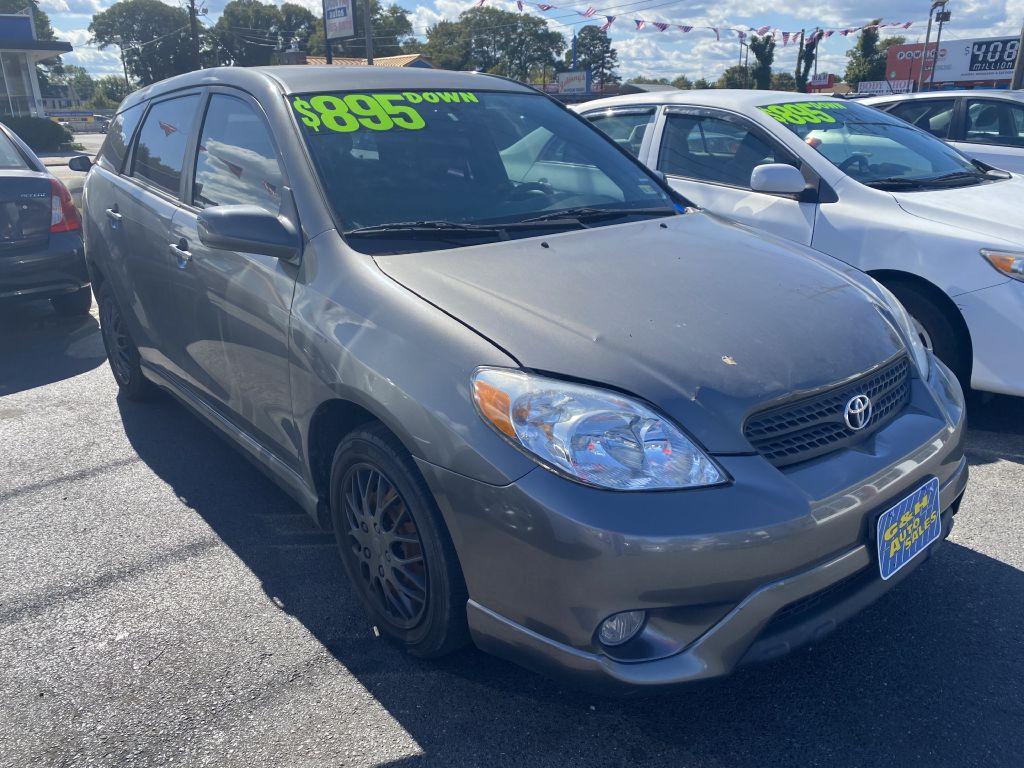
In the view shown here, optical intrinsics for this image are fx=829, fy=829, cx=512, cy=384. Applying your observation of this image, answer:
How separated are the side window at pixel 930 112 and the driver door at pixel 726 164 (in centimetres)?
400

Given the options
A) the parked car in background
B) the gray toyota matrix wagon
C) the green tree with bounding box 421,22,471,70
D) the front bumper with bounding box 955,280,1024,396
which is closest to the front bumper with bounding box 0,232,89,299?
the parked car in background

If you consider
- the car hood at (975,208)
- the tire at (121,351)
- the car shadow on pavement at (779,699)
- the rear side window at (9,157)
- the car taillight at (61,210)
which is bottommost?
the car shadow on pavement at (779,699)

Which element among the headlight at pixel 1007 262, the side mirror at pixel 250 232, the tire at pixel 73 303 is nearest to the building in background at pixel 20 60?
the tire at pixel 73 303

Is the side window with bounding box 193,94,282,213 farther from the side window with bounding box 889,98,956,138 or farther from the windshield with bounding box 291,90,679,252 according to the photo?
the side window with bounding box 889,98,956,138

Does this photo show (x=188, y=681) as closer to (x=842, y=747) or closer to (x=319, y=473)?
(x=319, y=473)

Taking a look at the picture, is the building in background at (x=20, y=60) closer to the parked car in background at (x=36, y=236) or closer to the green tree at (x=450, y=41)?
the parked car in background at (x=36, y=236)

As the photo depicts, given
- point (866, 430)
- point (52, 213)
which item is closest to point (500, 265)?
point (866, 430)

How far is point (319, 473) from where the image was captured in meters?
2.70

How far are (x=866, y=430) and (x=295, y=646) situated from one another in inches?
70.9

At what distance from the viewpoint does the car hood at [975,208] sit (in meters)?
3.90

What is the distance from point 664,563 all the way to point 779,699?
0.78 meters

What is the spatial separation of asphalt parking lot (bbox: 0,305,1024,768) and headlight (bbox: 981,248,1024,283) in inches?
39.3

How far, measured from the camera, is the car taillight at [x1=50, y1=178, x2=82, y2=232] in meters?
5.82

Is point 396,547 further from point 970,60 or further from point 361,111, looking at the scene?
point 970,60
